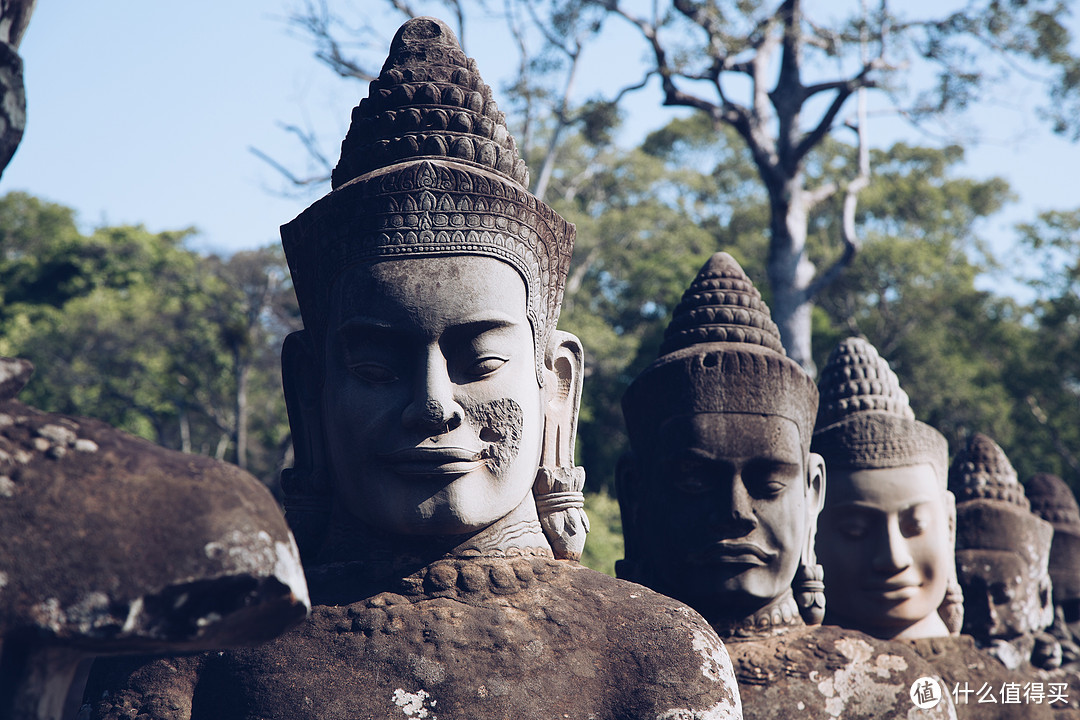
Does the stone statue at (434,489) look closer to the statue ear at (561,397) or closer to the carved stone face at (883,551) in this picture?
the statue ear at (561,397)

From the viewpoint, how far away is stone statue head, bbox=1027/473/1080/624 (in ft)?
33.9

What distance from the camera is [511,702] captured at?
376 cm

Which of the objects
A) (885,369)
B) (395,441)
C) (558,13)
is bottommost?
(395,441)

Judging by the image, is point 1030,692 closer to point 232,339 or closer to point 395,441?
point 395,441

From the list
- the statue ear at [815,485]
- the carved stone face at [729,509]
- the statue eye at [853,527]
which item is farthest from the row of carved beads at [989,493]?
the carved stone face at [729,509]

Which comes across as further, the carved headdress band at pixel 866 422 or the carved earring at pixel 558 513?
the carved headdress band at pixel 866 422

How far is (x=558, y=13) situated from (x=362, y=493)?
14875 millimetres

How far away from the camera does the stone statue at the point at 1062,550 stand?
1030 cm

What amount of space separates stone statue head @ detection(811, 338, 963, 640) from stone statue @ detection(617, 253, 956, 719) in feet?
3.08

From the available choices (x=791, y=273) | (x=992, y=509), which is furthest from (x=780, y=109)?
(x=992, y=509)

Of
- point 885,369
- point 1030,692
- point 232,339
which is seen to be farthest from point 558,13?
point 1030,692

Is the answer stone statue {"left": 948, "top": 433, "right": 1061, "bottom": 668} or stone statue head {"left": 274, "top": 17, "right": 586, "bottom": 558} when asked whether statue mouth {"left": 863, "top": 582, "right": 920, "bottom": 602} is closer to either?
stone statue {"left": 948, "top": 433, "right": 1061, "bottom": 668}

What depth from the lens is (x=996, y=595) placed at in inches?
319

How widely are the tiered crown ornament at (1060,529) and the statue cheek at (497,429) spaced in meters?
7.96
